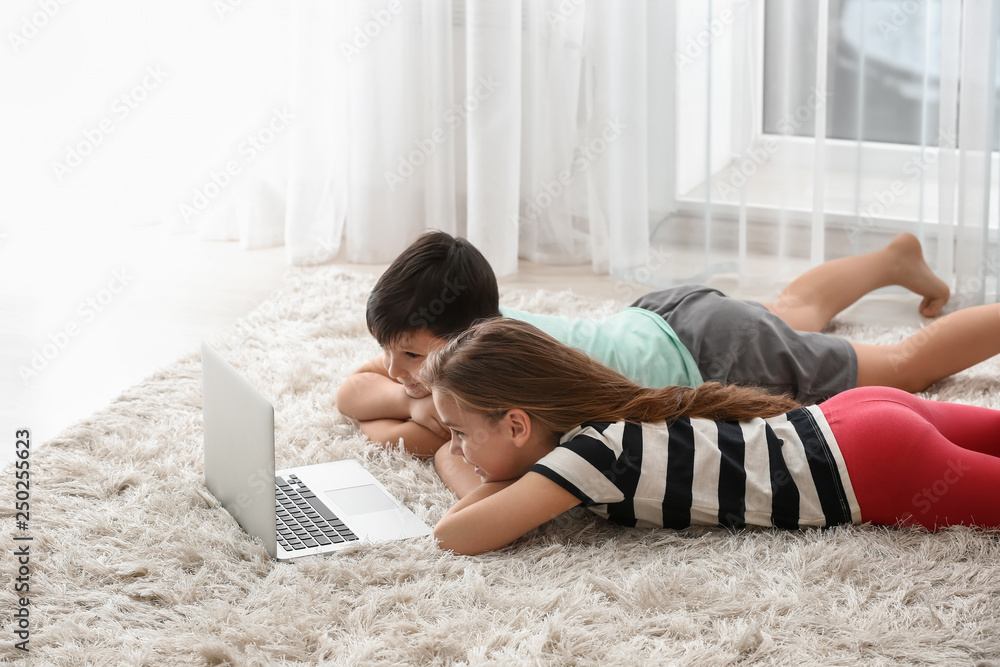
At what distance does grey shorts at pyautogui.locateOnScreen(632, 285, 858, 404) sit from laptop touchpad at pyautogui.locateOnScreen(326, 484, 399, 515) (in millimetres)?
509

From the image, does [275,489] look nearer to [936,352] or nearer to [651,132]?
[936,352]

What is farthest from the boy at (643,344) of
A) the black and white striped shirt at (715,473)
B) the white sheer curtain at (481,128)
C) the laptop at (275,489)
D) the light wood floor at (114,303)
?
the white sheer curtain at (481,128)

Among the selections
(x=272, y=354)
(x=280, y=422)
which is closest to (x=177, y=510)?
(x=280, y=422)

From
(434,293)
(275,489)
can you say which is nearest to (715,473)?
(434,293)

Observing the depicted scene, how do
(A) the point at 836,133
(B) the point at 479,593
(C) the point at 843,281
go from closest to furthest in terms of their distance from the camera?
(B) the point at 479,593 → (C) the point at 843,281 → (A) the point at 836,133

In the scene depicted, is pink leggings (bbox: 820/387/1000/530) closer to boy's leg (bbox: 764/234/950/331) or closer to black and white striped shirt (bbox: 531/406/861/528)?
black and white striped shirt (bbox: 531/406/861/528)

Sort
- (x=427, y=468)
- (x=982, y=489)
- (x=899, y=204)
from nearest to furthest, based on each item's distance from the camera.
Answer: (x=982, y=489)
(x=427, y=468)
(x=899, y=204)

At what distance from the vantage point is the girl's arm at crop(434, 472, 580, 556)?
1122 mm

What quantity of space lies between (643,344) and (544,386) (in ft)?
1.04

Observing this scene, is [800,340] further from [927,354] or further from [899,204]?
[899,204]

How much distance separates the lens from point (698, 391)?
48.1 inches

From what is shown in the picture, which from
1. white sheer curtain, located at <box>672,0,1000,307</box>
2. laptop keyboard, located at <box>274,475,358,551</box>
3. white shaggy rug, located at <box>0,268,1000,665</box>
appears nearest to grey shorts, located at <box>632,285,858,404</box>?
white shaggy rug, located at <box>0,268,1000,665</box>

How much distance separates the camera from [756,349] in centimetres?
145

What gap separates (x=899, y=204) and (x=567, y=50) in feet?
2.86
